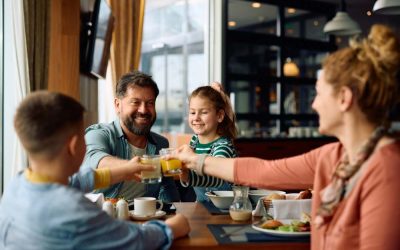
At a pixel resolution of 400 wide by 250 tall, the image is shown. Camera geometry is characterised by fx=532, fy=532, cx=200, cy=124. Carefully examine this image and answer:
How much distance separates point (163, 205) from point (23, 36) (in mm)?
2309

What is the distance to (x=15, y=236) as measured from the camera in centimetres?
161

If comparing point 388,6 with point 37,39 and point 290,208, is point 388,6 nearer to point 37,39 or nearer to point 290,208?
point 37,39

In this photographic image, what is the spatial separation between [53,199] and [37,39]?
9.72ft

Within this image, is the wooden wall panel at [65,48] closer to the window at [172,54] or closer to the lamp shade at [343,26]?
the window at [172,54]

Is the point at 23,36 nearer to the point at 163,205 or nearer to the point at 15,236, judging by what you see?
the point at 163,205

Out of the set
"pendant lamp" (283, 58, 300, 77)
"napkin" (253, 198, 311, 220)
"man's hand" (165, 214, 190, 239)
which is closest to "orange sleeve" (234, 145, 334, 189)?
"napkin" (253, 198, 311, 220)

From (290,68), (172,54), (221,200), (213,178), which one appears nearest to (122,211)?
(221,200)

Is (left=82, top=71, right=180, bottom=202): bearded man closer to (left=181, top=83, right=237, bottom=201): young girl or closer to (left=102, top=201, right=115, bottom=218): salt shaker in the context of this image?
(left=181, top=83, right=237, bottom=201): young girl

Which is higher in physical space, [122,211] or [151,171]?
[151,171]

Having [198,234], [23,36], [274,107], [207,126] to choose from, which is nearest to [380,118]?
[198,234]

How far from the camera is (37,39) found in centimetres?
425

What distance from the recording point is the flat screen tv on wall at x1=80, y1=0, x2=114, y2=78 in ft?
16.8

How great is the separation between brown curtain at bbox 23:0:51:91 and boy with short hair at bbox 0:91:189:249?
2.72 meters

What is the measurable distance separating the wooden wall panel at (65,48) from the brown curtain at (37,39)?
448 millimetres
